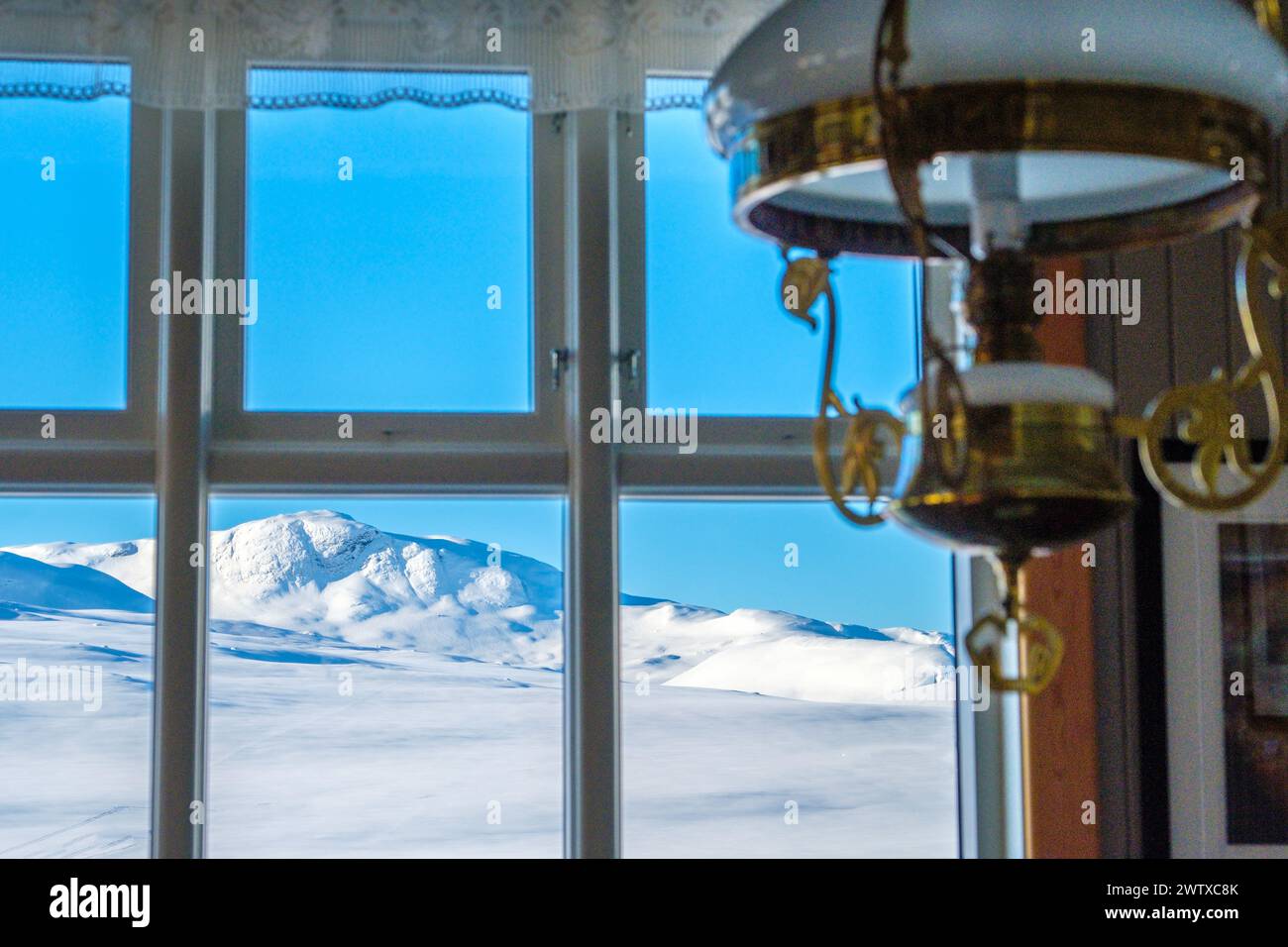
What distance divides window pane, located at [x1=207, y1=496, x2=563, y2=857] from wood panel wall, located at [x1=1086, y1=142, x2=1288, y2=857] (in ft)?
3.47

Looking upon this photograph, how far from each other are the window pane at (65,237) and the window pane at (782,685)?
3.64 feet

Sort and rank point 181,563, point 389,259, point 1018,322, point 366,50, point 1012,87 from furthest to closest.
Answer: point 389,259 → point 366,50 → point 181,563 → point 1018,322 → point 1012,87

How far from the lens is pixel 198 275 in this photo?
108 inches

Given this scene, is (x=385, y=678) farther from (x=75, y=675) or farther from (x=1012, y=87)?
(x=1012, y=87)

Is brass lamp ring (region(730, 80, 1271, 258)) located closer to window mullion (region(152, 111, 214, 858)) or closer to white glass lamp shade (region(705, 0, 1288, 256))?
white glass lamp shade (region(705, 0, 1288, 256))

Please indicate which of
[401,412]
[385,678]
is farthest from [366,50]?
[385,678]

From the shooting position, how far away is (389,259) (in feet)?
9.48

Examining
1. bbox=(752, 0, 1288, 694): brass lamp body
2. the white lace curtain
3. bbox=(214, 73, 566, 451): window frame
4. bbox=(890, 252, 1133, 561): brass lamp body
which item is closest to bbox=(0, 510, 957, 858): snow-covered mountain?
bbox=(214, 73, 566, 451): window frame

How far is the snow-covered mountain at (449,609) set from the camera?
9.05 ft

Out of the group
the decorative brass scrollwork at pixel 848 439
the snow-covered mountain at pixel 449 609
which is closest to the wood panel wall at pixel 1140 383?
the snow-covered mountain at pixel 449 609

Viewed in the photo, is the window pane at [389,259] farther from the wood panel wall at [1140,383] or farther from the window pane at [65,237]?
the wood panel wall at [1140,383]

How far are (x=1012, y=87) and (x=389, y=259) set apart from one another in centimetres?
228
